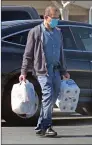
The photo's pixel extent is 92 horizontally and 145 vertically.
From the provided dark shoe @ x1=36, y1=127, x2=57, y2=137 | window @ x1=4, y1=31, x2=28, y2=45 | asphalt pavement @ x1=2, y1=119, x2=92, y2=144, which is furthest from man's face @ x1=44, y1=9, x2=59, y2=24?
asphalt pavement @ x1=2, y1=119, x2=92, y2=144

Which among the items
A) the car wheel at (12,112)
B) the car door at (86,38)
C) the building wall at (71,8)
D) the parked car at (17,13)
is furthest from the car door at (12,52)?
the building wall at (71,8)

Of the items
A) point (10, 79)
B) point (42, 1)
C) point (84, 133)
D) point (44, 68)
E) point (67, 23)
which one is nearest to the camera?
point (44, 68)

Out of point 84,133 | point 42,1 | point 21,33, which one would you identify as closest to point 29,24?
point 21,33

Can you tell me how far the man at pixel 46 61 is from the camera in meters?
6.99

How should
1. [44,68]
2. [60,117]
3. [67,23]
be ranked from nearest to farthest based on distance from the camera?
1. [44,68]
2. [67,23]
3. [60,117]

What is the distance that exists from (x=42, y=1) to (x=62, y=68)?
1644 centimetres

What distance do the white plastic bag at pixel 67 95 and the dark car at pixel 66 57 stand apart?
85cm

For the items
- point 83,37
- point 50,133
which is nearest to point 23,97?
point 50,133

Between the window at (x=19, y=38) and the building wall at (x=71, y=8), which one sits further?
the building wall at (x=71, y=8)

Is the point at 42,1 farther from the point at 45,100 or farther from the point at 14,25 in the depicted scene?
the point at 45,100

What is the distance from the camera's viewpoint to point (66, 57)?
823 centimetres

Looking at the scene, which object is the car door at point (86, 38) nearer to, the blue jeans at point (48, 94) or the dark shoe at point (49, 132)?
the blue jeans at point (48, 94)

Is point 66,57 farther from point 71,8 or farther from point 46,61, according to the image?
point 71,8

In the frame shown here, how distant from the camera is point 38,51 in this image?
7016 mm
